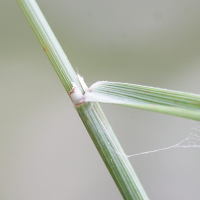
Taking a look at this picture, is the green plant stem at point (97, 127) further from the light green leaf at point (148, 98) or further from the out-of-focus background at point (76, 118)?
the out-of-focus background at point (76, 118)

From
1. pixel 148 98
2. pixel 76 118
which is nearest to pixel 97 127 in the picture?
pixel 148 98

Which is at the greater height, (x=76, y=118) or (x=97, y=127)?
(x=76, y=118)

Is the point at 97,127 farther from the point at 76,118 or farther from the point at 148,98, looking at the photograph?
the point at 76,118

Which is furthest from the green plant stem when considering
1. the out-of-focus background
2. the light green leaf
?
the out-of-focus background

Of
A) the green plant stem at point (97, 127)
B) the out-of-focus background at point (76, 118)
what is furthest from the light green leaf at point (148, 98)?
the out-of-focus background at point (76, 118)

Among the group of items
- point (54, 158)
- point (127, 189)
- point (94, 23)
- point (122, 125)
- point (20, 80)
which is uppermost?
point (94, 23)

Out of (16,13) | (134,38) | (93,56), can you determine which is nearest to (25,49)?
(16,13)

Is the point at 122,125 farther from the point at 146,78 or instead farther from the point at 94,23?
the point at 94,23
